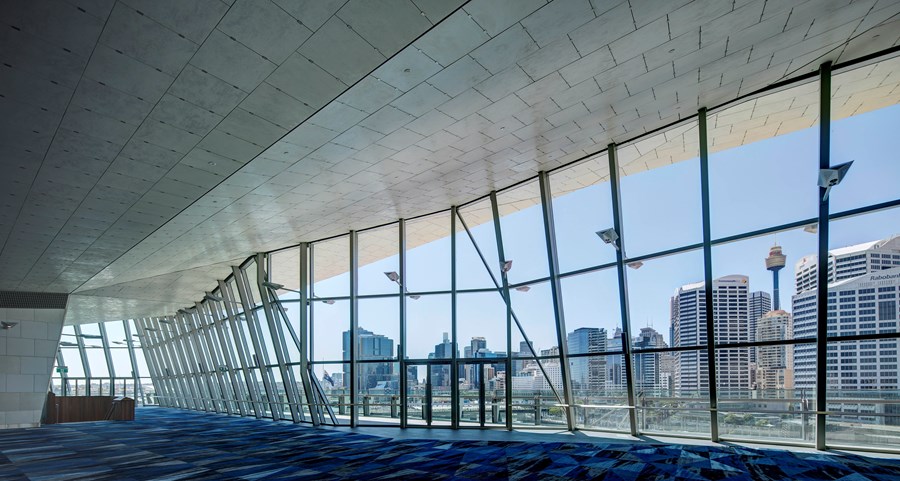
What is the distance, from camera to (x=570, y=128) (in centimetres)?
1051

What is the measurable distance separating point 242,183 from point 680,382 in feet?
30.5

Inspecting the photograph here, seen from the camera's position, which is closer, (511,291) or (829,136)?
(829,136)

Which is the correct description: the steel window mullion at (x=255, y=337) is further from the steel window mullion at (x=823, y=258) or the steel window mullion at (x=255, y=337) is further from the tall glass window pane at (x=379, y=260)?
the steel window mullion at (x=823, y=258)

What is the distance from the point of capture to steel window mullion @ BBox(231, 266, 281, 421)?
65.7 ft

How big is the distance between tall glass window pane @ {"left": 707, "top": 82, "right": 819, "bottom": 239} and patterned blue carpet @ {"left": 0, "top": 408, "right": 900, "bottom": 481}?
4.02 m

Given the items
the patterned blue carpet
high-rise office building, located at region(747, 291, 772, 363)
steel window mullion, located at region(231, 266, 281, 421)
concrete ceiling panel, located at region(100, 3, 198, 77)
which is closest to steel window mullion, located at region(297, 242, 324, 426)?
steel window mullion, located at region(231, 266, 281, 421)

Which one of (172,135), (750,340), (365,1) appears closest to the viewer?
(365,1)

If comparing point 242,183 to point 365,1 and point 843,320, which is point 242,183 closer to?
point 365,1

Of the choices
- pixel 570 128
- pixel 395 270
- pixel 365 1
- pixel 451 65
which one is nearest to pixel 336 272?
pixel 395 270

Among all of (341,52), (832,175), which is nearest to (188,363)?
(341,52)

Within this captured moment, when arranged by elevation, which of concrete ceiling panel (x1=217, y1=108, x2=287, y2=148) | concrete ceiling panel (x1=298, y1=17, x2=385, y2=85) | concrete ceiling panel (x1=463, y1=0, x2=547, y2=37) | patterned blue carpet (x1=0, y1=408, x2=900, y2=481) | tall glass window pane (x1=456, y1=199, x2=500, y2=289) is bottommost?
patterned blue carpet (x1=0, y1=408, x2=900, y2=481)

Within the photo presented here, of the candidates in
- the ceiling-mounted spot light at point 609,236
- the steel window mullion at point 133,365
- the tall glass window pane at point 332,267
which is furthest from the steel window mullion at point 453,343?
the steel window mullion at point 133,365

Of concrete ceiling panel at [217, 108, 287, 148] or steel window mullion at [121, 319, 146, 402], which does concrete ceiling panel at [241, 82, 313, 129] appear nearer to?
concrete ceiling panel at [217, 108, 287, 148]

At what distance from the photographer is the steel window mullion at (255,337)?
65.7ft
